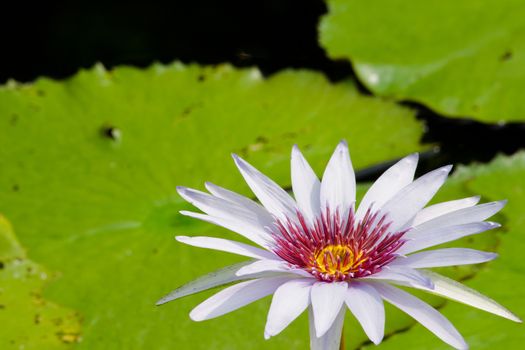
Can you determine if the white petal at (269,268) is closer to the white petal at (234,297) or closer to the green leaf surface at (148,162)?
the white petal at (234,297)

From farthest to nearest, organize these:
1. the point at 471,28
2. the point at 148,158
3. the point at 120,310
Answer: the point at 471,28
the point at 148,158
the point at 120,310

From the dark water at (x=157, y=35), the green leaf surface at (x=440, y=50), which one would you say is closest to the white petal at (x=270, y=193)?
the green leaf surface at (x=440, y=50)

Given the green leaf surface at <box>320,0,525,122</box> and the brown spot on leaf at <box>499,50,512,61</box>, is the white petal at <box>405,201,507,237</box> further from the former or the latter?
the brown spot on leaf at <box>499,50,512,61</box>

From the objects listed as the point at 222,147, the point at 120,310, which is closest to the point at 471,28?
the point at 222,147

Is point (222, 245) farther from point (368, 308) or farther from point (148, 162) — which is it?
point (148, 162)

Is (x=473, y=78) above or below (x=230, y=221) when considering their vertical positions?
above

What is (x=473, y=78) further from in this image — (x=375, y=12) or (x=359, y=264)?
(x=359, y=264)
